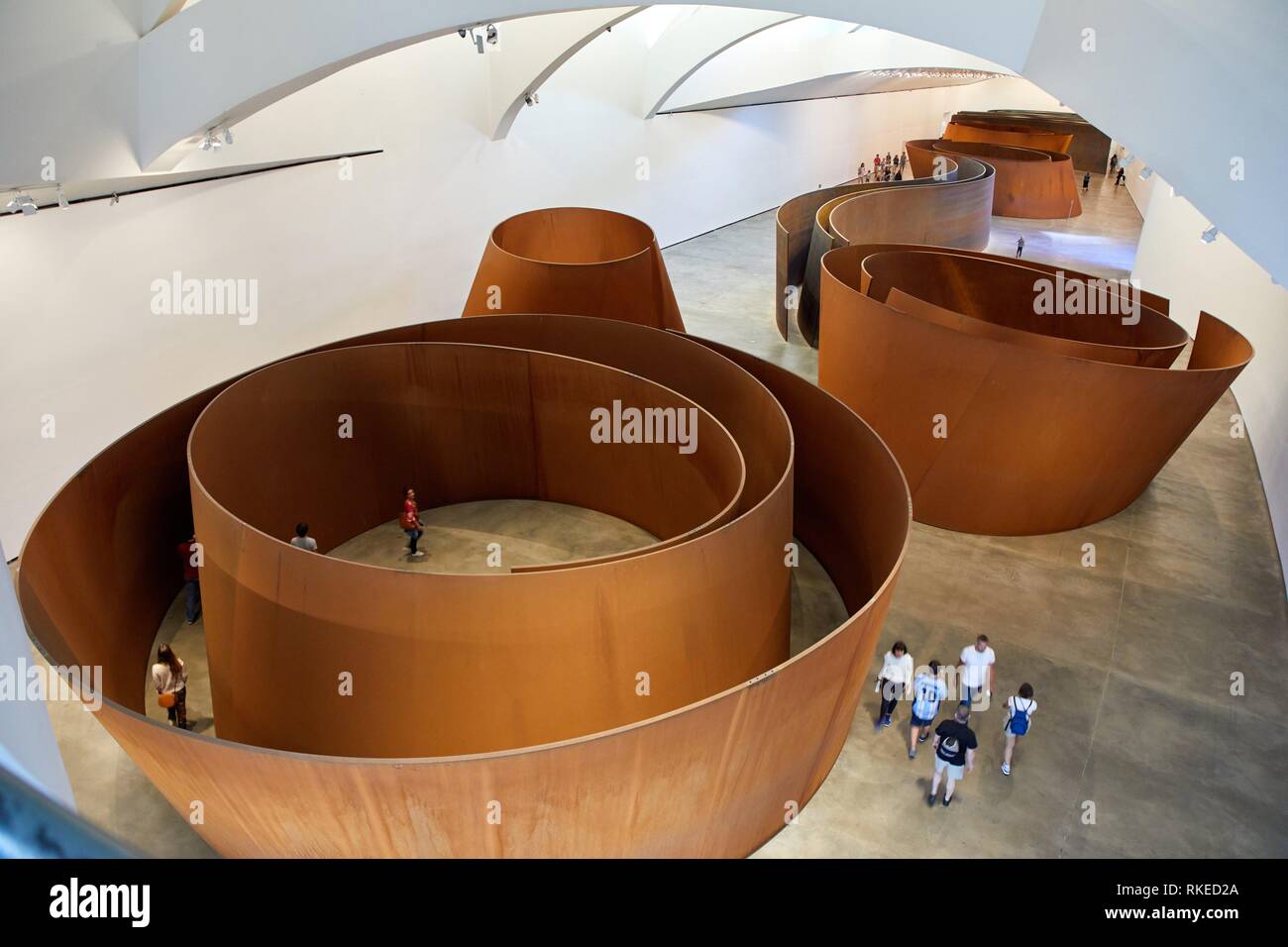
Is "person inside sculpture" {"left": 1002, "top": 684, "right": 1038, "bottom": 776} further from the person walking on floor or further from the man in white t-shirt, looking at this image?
the person walking on floor

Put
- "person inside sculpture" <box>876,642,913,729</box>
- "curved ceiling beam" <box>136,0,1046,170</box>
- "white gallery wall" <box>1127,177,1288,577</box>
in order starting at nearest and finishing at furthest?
"person inside sculpture" <box>876,642,913,729</box> → "curved ceiling beam" <box>136,0,1046,170</box> → "white gallery wall" <box>1127,177,1288,577</box>

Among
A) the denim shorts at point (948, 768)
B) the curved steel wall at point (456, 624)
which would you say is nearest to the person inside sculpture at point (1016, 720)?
the denim shorts at point (948, 768)

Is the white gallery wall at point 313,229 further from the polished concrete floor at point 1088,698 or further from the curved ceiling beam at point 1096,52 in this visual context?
the polished concrete floor at point 1088,698

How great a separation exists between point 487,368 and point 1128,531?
23.9 ft

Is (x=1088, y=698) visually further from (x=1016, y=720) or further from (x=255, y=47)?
(x=255, y=47)

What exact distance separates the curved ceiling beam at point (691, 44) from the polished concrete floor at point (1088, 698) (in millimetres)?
10609

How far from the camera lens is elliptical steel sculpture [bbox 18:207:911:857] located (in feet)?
16.6

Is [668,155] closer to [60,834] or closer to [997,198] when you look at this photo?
[997,198]

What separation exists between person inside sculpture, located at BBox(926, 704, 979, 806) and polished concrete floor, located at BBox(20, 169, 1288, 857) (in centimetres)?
23

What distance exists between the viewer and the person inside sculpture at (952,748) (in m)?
6.56

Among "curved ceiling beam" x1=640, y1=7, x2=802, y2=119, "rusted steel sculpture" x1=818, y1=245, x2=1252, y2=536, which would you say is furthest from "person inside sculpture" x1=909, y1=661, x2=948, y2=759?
"curved ceiling beam" x1=640, y1=7, x2=802, y2=119

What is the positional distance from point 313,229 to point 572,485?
5.95 metres

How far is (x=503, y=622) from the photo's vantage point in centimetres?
572
